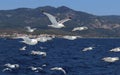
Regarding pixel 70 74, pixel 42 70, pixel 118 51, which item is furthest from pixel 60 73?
pixel 118 51

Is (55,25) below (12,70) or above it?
above

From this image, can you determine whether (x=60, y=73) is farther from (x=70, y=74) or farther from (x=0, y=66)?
(x=0, y=66)

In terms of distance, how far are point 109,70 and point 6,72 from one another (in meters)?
17.8

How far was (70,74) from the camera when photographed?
7419 cm

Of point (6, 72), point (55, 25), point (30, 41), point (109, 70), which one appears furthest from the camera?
point (109, 70)

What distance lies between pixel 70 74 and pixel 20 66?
1470 centimetres

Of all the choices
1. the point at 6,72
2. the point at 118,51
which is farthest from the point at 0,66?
→ the point at 118,51

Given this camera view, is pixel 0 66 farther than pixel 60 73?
Yes

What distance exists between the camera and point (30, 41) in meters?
71.1

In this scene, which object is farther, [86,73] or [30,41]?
[86,73]

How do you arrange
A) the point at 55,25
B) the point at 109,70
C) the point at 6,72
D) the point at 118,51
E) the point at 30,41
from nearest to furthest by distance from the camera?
the point at 55,25
the point at 30,41
the point at 6,72
the point at 109,70
the point at 118,51

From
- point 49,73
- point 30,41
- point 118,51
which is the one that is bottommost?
point 118,51

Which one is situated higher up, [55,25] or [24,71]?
[55,25]

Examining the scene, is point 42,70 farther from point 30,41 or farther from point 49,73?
point 30,41
